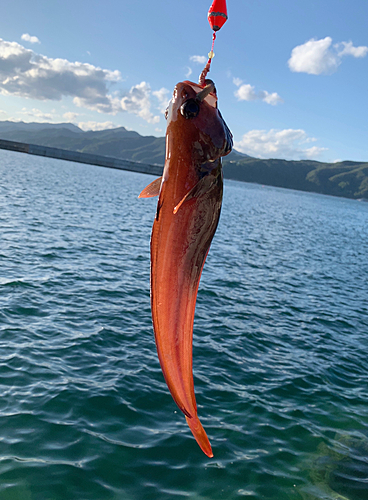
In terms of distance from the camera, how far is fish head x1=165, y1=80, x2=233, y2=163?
6.13ft

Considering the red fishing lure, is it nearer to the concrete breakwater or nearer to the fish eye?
the fish eye

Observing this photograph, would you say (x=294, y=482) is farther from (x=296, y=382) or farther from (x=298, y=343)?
(x=298, y=343)

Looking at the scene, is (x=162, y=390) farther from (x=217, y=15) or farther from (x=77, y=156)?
(x=77, y=156)

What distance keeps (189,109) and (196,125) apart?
0.09 meters

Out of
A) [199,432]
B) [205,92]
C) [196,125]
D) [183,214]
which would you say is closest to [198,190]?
[183,214]

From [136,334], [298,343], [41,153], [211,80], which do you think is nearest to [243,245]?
[298,343]

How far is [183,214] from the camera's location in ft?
5.99

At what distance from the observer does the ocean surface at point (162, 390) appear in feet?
24.9

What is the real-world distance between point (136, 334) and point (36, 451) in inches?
244

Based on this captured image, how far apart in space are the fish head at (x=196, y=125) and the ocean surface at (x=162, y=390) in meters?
7.28

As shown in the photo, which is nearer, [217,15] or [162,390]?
[217,15]

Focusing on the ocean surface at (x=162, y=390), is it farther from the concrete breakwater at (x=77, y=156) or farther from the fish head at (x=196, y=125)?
the concrete breakwater at (x=77, y=156)

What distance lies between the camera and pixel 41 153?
9381cm

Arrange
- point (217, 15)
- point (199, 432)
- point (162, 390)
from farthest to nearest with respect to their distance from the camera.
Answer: point (162, 390) → point (217, 15) → point (199, 432)
